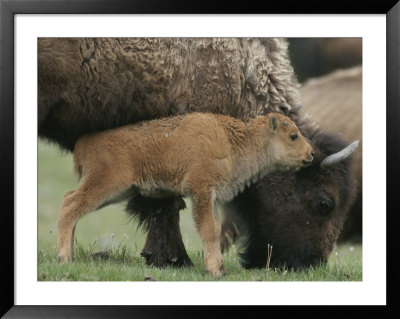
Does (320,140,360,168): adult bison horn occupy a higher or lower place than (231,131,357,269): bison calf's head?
higher

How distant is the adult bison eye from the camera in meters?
6.92

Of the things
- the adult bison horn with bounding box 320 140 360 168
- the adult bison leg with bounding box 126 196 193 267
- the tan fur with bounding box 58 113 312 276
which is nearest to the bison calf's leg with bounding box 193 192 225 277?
the tan fur with bounding box 58 113 312 276

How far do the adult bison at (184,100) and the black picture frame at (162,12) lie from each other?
11.6 inches

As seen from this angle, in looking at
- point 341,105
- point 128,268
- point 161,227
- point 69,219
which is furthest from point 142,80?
point 341,105

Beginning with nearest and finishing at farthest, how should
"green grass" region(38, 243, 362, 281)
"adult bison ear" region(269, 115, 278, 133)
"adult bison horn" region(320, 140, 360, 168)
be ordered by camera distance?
"green grass" region(38, 243, 362, 281)
"adult bison ear" region(269, 115, 278, 133)
"adult bison horn" region(320, 140, 360, 168)

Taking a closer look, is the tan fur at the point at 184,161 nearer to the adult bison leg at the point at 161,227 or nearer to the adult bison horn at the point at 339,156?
the adult bison horn at the point at 339,156

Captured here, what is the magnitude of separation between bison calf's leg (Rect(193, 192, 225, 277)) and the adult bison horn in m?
1.22

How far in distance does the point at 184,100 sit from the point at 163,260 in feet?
4.91

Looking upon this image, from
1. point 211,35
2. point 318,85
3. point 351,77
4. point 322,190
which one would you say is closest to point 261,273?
point 322,190

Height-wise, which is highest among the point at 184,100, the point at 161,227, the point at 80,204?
the point at 184,100

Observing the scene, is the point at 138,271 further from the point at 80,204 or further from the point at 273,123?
the point at 273,123

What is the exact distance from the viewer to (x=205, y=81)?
265 inches

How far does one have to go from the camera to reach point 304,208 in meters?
6.93

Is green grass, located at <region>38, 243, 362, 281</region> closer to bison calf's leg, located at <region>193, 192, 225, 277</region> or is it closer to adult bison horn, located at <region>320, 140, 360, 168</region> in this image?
bison calf's leg, located at <region>193, 192, 225, 277</region>
